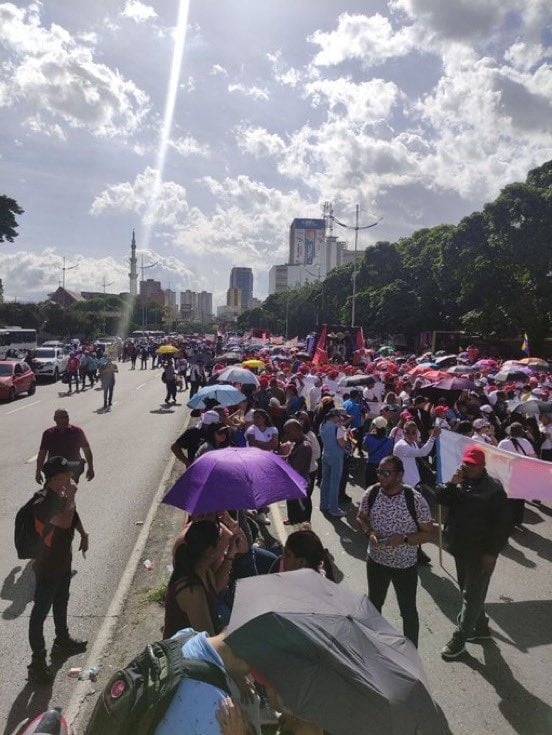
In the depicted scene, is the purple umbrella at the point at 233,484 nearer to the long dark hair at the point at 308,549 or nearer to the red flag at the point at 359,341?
the long dark hair at the point at 308,549

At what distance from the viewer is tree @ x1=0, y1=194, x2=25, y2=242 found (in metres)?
36.0

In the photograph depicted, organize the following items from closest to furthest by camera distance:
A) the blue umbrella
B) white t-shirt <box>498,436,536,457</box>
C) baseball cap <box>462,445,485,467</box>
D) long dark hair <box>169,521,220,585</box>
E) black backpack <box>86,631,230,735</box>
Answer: black backpack <box>86,631,230,735</box> < long dark hair <box>169,521,220,585</box> < baseball cap <box>462,445,485,467</box> < white t-shirt <box>498,436,536,457</box> < the blue umbrella

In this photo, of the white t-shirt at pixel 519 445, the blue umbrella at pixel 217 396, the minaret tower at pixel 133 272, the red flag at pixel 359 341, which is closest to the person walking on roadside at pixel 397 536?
the white t-shirt at pixel 519 445

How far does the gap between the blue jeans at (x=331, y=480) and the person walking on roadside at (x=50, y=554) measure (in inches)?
181

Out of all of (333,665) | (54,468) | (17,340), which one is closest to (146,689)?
(333,665)

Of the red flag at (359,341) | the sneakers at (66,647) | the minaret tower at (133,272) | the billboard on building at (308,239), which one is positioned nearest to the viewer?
the sneakers at (66,647)

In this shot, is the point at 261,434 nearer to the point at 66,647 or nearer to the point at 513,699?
the point at 66,647

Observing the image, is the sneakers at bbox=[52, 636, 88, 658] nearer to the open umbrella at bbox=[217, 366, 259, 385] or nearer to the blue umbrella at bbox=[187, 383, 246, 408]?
the blue umbrella at bbox=[187, 383, 246, 408]

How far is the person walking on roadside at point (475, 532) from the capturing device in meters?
5.01

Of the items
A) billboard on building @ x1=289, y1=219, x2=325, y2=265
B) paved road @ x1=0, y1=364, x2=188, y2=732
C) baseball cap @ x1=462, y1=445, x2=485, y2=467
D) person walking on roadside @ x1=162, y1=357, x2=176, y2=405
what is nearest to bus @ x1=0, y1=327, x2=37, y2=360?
paved road @ x1=0, y1=364, x2=188, y2=732

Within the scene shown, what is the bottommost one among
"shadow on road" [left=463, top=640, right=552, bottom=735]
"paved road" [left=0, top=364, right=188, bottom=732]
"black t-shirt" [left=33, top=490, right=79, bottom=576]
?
"paved road" [left=0, top=364, right=188, bottom=732]

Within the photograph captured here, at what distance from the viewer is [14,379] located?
2192 centimetres

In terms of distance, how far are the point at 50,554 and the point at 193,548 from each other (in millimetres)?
1948

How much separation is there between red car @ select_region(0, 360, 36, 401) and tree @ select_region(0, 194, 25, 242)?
16.3 m
